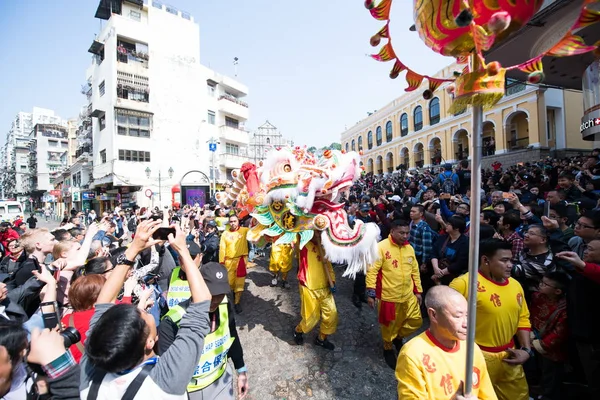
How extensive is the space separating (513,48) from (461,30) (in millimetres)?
9893

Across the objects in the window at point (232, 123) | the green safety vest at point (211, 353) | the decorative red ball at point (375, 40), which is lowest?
the green safety vest at point (211, 353)

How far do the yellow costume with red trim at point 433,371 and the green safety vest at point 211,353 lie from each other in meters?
1.27

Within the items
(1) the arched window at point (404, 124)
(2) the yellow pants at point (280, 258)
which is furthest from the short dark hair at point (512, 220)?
(1) the arched window at point (404, 124)

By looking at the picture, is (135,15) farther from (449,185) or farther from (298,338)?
(298,338)

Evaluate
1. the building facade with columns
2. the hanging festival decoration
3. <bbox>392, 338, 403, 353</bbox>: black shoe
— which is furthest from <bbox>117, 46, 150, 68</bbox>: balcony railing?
the hanging festival decoration

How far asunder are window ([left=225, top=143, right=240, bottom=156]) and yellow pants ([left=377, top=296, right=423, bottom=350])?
26268 mm

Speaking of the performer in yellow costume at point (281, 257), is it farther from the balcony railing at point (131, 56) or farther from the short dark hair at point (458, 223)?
the balcony railing at point (131, 56)

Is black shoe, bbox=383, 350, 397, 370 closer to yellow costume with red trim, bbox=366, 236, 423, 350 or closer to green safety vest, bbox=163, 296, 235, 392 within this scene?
yellow costume with red trim, bbox=366, 236, 423, 350

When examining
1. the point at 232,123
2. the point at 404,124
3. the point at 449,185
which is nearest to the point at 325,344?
the point at 449,185

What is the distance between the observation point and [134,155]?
21.9 metres

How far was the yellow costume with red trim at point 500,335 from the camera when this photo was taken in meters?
2.26

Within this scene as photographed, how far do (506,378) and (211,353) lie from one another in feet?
7.58

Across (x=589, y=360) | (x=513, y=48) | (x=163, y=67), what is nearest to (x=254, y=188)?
(x=589, y=360)

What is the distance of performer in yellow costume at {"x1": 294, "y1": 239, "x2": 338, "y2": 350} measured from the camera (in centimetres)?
372
